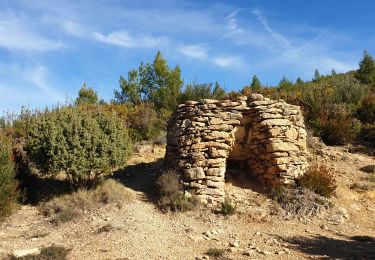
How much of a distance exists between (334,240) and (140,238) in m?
3.61

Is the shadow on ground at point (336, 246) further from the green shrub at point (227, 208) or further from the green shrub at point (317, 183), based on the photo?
the green shrub at point (317, 183)

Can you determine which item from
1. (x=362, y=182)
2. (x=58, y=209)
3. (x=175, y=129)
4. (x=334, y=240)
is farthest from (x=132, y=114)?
(x=334, y=240)

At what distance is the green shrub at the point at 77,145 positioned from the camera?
8.65 meters

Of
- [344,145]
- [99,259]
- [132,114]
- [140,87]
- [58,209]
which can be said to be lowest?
[99,259]

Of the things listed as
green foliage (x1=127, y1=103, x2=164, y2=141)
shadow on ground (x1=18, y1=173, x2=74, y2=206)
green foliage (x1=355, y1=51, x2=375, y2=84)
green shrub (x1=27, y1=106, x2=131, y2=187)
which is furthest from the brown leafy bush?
green foliage (x1=355, y1=51, x2=375, y2=84)

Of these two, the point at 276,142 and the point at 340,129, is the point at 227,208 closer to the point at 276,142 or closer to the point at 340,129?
the point at 276,142

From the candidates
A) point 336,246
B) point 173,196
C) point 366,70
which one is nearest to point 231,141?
point 173,196

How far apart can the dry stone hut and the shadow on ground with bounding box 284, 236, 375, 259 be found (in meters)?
2.14

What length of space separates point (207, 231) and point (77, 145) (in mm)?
3438

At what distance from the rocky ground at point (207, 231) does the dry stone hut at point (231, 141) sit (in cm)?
62

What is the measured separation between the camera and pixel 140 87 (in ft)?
63.7

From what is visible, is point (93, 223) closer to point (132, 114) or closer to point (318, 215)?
point (318, 215)

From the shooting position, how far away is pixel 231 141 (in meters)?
9.40

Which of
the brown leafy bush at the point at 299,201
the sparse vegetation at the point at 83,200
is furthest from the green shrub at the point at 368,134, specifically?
the sparse vegetation at the point at 83,200
